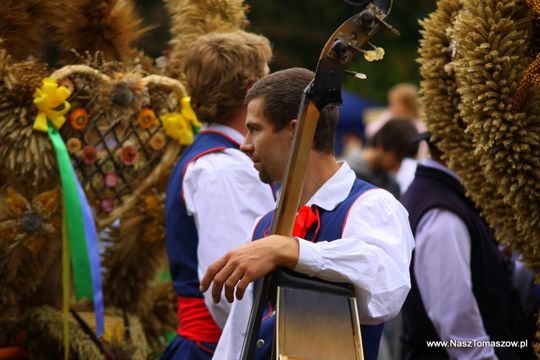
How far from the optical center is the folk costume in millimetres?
3479

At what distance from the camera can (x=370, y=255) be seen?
246 centimetres

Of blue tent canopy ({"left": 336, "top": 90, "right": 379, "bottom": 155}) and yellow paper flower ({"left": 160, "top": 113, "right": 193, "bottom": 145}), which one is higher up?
yellow paper flower ({"left": 160, "top": 113, "right": 193, "bottom": 145})

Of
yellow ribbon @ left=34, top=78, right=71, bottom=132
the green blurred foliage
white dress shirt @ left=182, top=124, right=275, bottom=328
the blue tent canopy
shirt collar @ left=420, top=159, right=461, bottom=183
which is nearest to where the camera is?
white dress shirt @ left=182, top=124, right=275, bottom=328

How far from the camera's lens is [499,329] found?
3.71 metres

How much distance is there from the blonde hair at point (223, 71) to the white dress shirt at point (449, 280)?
933 millimetres

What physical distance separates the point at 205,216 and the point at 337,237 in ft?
3.16

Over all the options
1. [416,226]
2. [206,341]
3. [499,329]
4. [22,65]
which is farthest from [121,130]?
[499,329]

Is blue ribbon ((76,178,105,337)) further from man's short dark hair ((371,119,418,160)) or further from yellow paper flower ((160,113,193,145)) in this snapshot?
man's short dark hair ((371,119,418,160))

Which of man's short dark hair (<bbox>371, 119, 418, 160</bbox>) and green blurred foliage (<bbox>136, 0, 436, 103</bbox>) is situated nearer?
man's short dark hair (<bbox>371, 119, 418, 160</bbox>)

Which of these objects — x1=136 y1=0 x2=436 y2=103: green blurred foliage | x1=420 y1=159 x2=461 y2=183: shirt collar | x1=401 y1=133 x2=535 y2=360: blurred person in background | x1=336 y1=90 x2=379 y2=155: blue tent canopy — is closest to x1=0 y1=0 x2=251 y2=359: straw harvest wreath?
x1=420 y1=159 x2=461 y2=183: shirt collar

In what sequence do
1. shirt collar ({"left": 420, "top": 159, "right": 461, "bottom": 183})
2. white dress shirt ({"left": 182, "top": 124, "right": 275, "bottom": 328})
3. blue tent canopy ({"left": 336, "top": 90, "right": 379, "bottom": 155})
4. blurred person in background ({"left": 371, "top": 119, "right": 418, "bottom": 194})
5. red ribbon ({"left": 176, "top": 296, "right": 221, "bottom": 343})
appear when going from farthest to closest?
blue tent canopy ({"left": 336, "top": 90, "right": 379, "bottom": 155})
blurred person in background ({"left": 371, "top": 119, "right": 418, "bottom": 194})
shirt collar ({"left": 420, "top": 159, "right": 461, "bottom": 183})
red ribbon ({"left": 176, "top": 296, "right": 221, "bottom": 343})
white dress shirt ({"left": 182, "top": 124, "right": 275, "bottom": 328})

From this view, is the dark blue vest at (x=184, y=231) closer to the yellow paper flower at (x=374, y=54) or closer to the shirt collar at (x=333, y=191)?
the shirt collar at (x=333, y=191)

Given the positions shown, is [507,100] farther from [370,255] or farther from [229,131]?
[229,131]

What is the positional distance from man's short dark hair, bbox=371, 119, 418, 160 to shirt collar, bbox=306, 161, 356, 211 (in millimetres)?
3662
